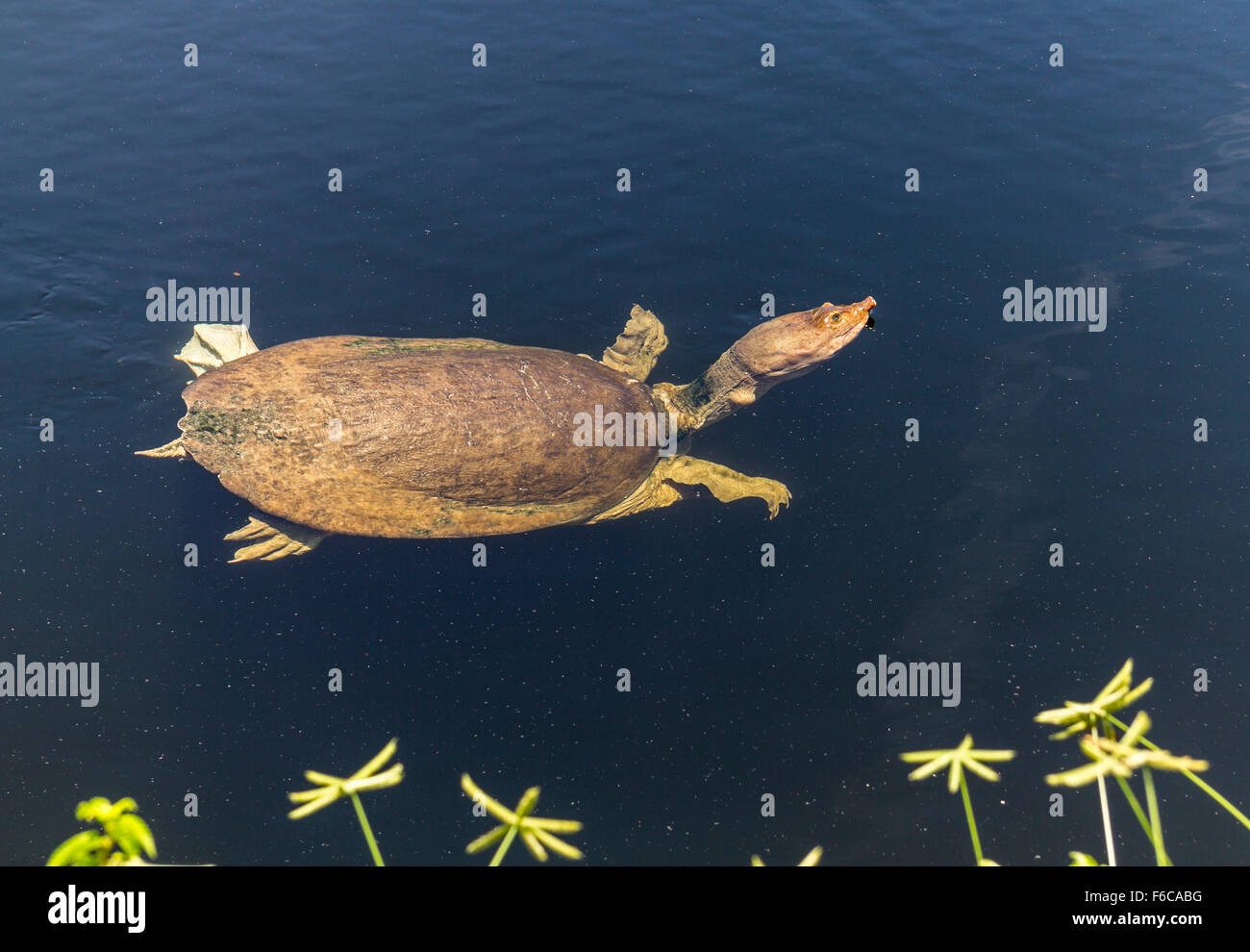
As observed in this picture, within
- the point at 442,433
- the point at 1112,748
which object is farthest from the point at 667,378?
the point at 1112,748

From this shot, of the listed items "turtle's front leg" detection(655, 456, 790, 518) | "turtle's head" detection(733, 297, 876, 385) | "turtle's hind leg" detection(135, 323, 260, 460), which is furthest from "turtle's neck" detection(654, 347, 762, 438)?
"turtle's hind leg" detection(135, 323, 260, 460)

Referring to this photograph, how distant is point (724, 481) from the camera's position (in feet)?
21.7

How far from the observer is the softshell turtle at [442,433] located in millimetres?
5020

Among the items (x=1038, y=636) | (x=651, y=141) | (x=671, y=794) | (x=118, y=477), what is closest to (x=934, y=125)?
(x=651, y=141)

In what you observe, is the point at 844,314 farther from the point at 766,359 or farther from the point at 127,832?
the point at 127,832

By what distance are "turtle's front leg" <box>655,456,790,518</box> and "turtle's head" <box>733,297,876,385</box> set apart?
1.02 metres

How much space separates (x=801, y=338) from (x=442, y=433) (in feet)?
11.2

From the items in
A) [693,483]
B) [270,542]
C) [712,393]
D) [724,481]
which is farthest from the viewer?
[712,393]

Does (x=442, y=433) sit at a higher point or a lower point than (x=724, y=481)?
higher

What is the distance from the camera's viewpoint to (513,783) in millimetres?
5008

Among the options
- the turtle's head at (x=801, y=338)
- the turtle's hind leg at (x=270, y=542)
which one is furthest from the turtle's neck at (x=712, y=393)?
the turtle's hind leg at (x=270, y=542)

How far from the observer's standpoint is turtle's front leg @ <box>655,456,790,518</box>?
6.52 metres
